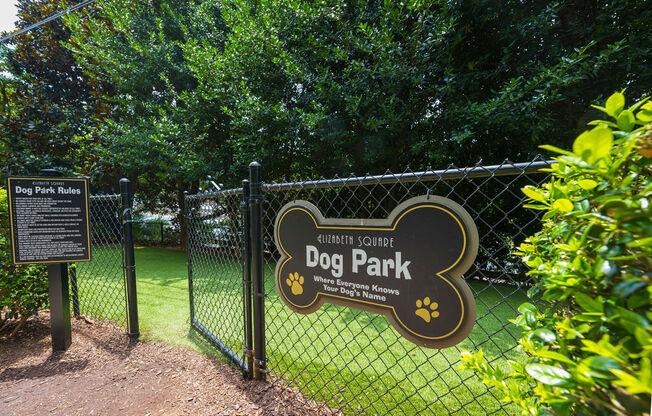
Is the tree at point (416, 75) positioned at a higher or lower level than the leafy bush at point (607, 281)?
higher

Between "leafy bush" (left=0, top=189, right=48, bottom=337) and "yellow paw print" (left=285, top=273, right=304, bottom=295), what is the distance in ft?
10.2

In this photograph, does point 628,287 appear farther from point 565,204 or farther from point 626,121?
point 626,121

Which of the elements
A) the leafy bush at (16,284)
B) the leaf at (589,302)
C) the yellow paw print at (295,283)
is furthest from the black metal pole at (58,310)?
the leaf at (589,302)

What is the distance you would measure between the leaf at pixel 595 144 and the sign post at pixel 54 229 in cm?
397

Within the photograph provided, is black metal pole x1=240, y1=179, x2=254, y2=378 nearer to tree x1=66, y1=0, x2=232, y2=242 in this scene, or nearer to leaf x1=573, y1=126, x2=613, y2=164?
leaf x1=573, y1=126, x2=613, y2=164

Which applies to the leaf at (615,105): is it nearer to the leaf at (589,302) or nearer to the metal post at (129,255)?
the leaf at (589,302)

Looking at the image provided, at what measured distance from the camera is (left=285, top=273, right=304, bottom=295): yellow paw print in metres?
2.02

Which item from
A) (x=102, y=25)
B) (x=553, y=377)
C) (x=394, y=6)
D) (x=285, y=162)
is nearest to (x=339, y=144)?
(x=285, y=162)

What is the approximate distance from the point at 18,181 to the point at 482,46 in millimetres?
6636

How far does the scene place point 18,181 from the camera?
297 cm

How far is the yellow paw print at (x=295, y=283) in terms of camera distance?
202 cm

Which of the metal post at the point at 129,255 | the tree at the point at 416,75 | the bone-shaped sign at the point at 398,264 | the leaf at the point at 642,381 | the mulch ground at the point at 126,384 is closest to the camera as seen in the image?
the leaf at the point at 642,381

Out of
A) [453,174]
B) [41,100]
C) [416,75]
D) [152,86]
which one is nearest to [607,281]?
[453,174]

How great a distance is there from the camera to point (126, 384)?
2582mm
